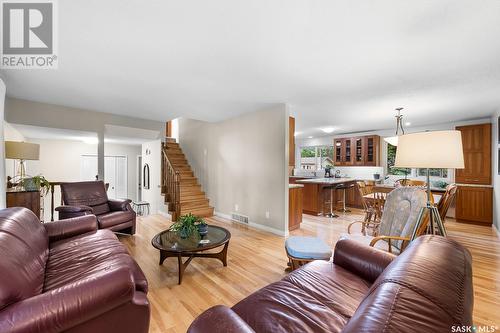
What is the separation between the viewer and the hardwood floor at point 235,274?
6.24 feet

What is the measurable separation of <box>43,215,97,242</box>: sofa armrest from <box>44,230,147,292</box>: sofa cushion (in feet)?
0.24

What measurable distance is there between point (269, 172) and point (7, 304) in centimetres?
363

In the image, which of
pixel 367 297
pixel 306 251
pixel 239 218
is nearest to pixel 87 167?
pixel 239 218

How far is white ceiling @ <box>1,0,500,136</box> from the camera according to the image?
1636 millimetres

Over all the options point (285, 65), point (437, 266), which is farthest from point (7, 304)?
point (285, 65)

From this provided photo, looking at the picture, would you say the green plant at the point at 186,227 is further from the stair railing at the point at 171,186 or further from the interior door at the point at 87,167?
the interior door at the point at 87,167

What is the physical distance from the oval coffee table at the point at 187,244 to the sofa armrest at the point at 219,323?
1425 mm

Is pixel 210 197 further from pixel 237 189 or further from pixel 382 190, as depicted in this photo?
pixel 382 190

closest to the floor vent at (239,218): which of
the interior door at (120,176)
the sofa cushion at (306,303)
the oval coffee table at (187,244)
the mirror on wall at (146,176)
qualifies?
the oval coffee table at (187,244)

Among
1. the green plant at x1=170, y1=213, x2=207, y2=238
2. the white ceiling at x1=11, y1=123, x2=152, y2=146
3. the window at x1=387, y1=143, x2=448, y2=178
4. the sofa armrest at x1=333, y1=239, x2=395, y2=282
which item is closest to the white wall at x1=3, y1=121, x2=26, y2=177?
the white ceiling at x1=11, y1=123, x2=152, y2=146

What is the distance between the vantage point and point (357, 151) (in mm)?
6945

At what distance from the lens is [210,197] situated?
588 cm

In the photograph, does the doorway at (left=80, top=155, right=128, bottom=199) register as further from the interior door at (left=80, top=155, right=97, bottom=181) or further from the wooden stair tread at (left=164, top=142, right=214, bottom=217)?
the wooden stair tread at (left=164, top=142, right=214, bottom=217)

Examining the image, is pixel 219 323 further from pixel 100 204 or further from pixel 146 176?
pixel 146 176
